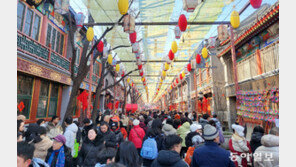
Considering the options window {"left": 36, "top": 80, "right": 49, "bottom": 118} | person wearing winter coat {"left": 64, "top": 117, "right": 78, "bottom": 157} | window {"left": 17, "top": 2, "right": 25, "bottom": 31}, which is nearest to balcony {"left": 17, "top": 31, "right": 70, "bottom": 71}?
window {"left": 17, "top": 2, "right": 25, "bottom": 31}

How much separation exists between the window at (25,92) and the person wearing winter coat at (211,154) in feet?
24.8

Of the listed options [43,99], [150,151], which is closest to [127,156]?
[150,151]

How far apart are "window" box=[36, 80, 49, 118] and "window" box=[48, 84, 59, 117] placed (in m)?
0.46

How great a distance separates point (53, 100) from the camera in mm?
9562

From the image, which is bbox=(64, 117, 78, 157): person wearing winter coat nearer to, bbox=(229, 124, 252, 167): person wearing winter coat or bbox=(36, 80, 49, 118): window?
bbox=(229, 124, 252, 167): person wearing winter coat

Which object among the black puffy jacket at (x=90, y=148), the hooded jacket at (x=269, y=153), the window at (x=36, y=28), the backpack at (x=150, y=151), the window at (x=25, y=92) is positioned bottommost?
the backpack at (x=150, y=151)

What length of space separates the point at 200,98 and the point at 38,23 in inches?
589

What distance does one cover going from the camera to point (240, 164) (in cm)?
354

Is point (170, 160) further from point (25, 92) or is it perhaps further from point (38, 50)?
point (38, 50)

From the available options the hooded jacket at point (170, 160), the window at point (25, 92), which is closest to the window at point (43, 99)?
the window at point (25, 92)

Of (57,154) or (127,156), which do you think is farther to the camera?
(57,154)

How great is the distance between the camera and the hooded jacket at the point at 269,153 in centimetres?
260

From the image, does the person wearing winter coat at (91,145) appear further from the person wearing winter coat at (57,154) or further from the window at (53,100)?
the window at (53,100)

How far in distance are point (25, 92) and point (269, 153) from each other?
29.0 feet
